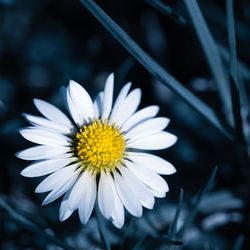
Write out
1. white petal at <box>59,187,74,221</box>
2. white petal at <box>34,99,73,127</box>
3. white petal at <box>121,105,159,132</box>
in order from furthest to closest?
white petal at <box>121,105,159,132</box> → white petal at <box>34,99,73,127</box> → white petal at <box>59,187,74,221</box>

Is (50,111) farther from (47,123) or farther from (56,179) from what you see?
(56,179)

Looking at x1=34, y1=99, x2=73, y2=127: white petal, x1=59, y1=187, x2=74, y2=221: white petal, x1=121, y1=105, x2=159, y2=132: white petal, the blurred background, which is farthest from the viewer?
the blurred background

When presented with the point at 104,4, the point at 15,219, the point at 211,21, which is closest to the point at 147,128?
the point at 15,219

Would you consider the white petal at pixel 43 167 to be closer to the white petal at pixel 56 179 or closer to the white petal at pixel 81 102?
the white petal at pixel 56 179

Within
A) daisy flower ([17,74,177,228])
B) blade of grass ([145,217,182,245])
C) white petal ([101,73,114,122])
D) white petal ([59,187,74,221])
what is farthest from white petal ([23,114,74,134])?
blade of grass ([145,217,182,245])

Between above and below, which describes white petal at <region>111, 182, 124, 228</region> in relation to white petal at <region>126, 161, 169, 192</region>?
below

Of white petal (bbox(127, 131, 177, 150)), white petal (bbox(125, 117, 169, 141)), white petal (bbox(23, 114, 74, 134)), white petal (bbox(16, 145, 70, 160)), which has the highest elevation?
white petal (bbox(125, 117, 169, 141))

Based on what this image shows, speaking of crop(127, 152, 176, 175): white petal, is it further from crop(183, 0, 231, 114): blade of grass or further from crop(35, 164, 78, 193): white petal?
crop(183, 0, 231, 114): blade of grass
